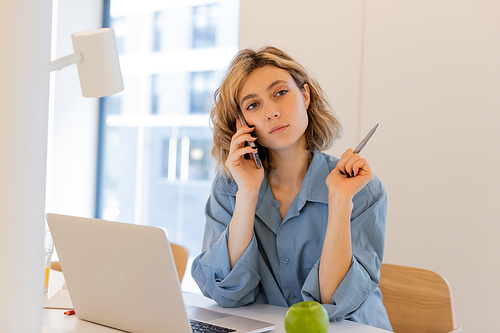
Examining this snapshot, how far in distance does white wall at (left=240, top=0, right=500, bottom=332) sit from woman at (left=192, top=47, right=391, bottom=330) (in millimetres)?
919

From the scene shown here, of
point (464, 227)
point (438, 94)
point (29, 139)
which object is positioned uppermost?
point (438, 94)

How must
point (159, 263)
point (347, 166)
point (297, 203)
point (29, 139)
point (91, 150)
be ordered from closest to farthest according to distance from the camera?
point (29, 139) → point (159, 263) → point (347, 166) → point (297, 203) → point (91, 150)

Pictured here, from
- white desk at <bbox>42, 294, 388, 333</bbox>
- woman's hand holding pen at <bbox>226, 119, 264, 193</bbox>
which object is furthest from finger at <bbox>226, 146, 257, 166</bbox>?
white desk at <bbox>42, 294, 388, 333</bbox>

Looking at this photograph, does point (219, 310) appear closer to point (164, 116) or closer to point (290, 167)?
point (290, 167)

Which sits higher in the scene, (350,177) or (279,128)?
(279,128)

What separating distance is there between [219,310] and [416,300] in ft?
2.15

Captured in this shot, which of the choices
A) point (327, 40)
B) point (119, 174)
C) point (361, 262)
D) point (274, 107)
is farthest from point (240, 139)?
point (119, 174)

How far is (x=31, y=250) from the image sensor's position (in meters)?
0.24

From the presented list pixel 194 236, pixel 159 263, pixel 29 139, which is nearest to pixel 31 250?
pixel 29 139

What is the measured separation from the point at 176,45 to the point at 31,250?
3889 millimetres

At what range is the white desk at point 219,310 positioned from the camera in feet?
3.14

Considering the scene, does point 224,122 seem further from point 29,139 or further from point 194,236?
point 194,236

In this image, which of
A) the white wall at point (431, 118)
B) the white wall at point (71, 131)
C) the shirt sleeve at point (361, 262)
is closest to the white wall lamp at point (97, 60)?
the shirt sleeve at point (361, 262)

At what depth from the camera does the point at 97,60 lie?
3.33 feet
